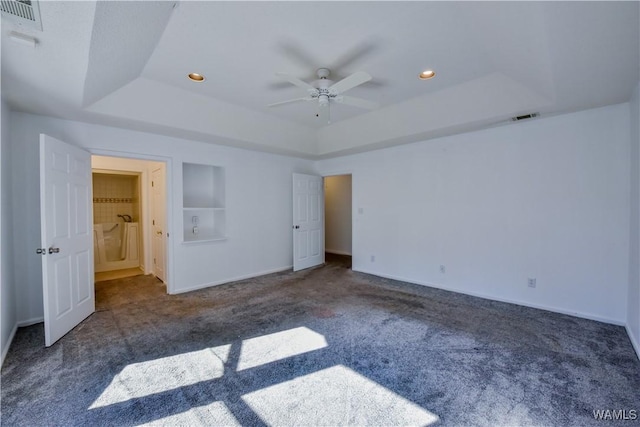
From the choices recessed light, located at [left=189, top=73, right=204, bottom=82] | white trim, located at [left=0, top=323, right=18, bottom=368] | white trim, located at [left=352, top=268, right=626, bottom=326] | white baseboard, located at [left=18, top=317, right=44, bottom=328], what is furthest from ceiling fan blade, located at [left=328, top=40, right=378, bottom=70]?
white baseboard, located at [left=18, top=317, right=44, bottom=328]

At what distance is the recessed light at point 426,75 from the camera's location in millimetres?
2850

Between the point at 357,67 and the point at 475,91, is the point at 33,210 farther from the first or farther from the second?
the point at 475,91

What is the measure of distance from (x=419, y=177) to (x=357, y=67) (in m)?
2.25

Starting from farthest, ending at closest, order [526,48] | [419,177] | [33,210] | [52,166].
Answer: [419,177]
[33,210]
[52,166]
[526,48]

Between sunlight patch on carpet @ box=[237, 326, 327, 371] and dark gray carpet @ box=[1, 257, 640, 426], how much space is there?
0.6 inches

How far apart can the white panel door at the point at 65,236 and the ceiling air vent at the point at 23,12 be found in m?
1.36

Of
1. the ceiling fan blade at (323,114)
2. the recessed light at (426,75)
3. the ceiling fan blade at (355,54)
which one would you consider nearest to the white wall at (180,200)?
the ceiling fan blade at (323,114)

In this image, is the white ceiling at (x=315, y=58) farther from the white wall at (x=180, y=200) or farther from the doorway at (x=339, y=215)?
the doorway at (x=339, y=215)

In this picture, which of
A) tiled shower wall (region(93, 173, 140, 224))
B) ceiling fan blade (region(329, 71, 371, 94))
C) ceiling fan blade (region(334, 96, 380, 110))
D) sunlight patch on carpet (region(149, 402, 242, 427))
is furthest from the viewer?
tiled shower wall (region(93, 173, 140, 224))

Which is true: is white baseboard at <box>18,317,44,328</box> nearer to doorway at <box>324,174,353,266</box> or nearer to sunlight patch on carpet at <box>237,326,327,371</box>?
sunlight patch on carpet at <box>237,326,327,371</box>

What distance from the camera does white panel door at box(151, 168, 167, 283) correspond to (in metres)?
4.35

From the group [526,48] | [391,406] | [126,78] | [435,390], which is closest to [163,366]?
[391,406]

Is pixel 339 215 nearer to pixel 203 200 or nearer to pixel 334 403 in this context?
pixel 203 200

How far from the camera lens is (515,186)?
348 centimetres
